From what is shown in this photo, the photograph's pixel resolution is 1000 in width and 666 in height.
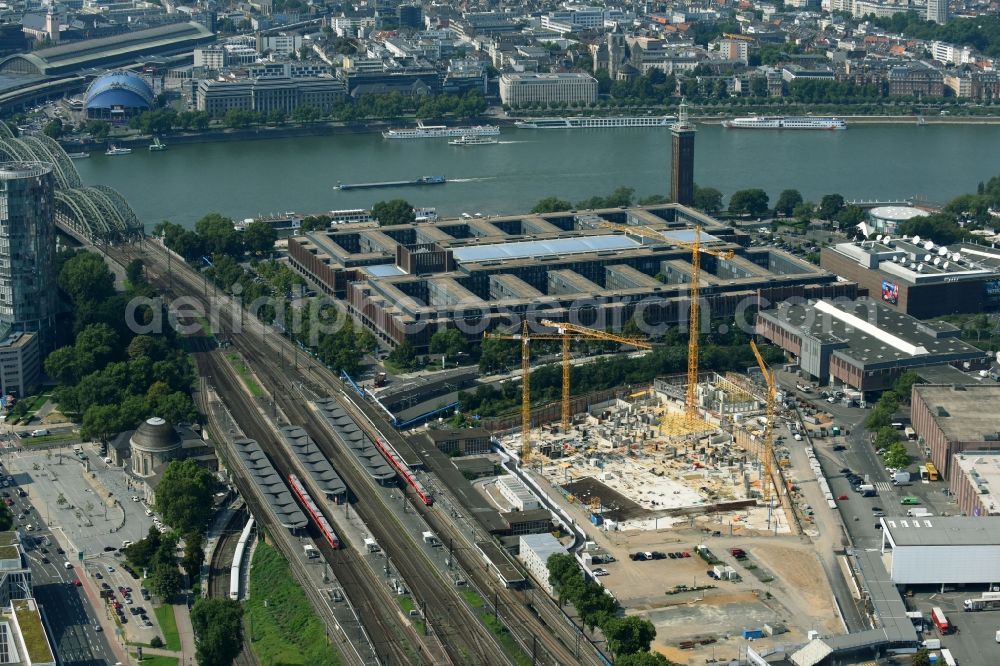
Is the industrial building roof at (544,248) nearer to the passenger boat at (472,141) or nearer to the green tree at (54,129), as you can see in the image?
the passenger boat at (472,141)

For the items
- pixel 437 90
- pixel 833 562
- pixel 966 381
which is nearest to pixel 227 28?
pixel 437 90

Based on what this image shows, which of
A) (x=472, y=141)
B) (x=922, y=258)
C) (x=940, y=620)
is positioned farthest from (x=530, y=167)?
(x=940, y=620)

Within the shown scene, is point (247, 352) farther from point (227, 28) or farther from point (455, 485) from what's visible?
point (227, 28)

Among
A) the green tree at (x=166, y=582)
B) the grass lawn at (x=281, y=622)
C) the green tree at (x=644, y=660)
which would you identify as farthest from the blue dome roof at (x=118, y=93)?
the green tree at (x=644, y=660)

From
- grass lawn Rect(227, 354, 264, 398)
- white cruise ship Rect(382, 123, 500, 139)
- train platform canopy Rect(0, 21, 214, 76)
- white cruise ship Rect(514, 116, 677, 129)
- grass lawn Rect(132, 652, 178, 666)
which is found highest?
train platform canopy Rect(0, 21, 214, 76)

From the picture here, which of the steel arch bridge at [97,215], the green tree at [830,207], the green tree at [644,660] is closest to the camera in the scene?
the green tree at [644,660]

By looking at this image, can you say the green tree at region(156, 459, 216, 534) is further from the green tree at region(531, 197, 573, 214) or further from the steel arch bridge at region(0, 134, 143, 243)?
the green tree at region(531, 197, 573, 214)

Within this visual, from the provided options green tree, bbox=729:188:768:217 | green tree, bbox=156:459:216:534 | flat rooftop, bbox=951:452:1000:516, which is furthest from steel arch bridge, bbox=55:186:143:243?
flat rooftop, bbox=951:452:1000:516
